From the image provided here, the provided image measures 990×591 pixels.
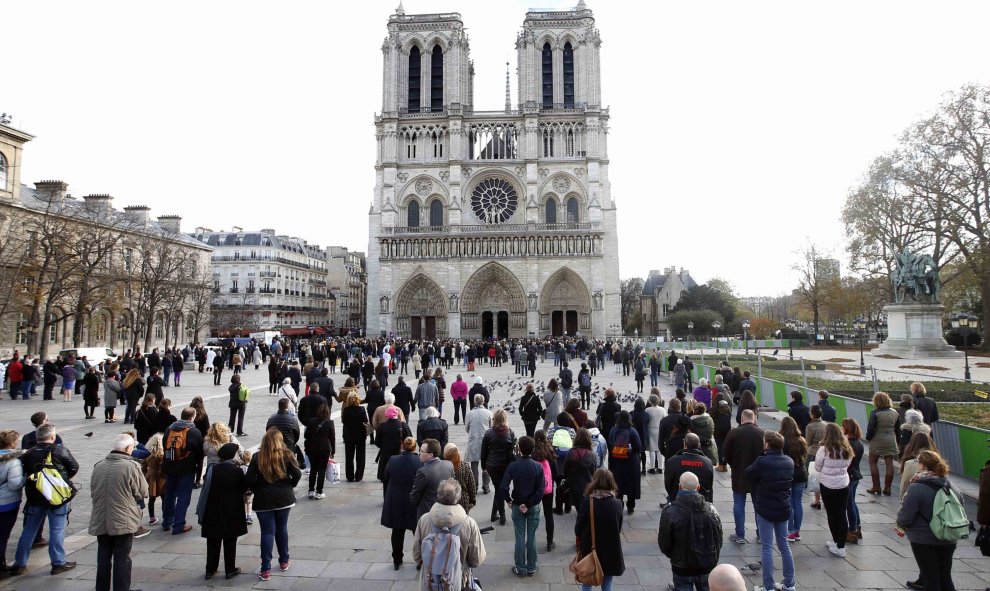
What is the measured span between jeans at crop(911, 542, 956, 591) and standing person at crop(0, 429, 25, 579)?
700cm

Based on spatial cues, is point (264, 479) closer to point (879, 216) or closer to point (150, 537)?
point (150, 537)

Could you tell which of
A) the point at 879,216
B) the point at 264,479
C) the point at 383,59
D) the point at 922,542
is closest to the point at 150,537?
the point at 264,479

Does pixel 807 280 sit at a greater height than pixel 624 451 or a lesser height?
greater

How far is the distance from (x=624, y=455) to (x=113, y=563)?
15.1 feet

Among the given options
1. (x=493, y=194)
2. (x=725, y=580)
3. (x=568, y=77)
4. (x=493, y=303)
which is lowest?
(x=725, y=580)

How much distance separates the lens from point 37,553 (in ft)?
16.8

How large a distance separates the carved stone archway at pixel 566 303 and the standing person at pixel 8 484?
36.3 m

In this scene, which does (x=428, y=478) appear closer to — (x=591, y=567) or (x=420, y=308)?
(x=591, y=567)

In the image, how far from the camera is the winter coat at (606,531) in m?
3.67

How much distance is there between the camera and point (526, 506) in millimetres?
4559

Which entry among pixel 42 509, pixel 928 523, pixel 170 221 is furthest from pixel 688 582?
pixel 170 221

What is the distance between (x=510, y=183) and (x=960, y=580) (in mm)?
39935

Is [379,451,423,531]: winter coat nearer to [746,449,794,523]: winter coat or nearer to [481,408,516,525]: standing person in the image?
[481,408,516,525]: standing person

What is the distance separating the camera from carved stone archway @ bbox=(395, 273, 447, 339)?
4075 cm
